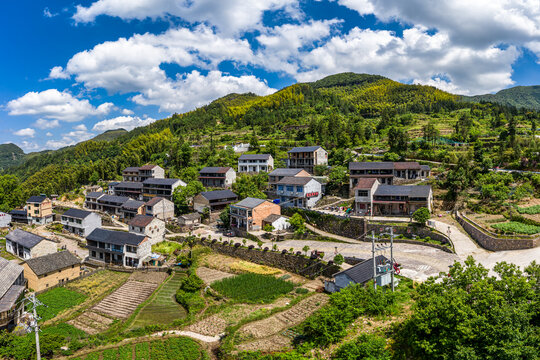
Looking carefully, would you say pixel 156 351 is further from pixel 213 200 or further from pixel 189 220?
pixel 213 200

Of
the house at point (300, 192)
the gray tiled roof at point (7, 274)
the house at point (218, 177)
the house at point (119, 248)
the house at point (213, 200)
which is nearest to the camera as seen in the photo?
the gray tiled roof at point (7, 274)

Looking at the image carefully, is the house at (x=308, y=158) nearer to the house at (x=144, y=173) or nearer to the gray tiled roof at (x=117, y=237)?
the house at (x=144, y=173)

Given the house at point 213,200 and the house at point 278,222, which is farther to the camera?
the house at point 213,200

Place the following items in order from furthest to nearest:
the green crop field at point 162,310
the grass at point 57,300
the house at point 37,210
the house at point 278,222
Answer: the house at point 37,210, the house at point 278,222, the grass at point 57,300, the green crop field at point 162,310

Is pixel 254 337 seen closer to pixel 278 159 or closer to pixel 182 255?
pixel 182 255

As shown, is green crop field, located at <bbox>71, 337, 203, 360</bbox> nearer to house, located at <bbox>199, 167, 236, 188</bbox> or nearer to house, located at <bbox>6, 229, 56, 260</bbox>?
house, located at <bbox>6, 229, 56, 260</bbox>

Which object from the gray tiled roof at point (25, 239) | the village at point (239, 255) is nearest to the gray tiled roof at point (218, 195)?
the village at point (239, 255)

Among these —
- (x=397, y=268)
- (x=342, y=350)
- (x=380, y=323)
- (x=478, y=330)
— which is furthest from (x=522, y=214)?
(x=342, y=350)

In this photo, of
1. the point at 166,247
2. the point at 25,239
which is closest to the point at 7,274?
the point at 25,239
